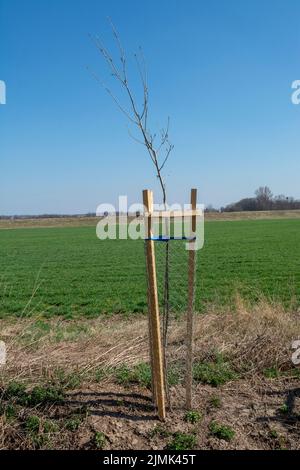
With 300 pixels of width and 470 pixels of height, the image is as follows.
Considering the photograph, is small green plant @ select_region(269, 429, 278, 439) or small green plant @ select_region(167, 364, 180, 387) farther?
small green plant @ select_region(167, 364, 180, 387)

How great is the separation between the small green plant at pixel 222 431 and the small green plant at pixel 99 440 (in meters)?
0.96

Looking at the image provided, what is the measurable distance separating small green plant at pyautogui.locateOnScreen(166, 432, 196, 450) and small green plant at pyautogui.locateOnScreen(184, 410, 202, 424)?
213mm

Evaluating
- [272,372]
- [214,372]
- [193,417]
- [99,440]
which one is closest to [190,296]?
[193,417]

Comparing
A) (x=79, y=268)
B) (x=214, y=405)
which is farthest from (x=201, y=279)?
(x=214, y=405)

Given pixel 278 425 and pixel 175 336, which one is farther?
pixel 175 336

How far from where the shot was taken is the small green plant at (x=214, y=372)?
14.0 feet

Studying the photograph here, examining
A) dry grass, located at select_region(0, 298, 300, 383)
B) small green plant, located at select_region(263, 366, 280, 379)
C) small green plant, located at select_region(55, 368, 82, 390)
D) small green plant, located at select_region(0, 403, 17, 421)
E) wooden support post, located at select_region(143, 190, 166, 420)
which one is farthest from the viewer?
small green plant, located at select_region(263, 366, 280, 379)

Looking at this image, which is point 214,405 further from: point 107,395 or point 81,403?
point 81,403

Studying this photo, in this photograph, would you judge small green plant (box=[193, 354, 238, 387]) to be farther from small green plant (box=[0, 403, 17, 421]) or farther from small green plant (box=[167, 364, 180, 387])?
small green plant (box=[0, 403, 17, 421])

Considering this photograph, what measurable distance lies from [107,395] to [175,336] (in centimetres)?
198

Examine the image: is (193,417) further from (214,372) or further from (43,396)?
(43,396)

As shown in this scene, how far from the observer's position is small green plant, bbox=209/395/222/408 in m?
3.76

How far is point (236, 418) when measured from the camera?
355 centimetres

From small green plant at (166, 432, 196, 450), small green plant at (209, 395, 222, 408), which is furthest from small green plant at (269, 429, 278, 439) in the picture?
small green plant at (166, 432, 196, 450)
